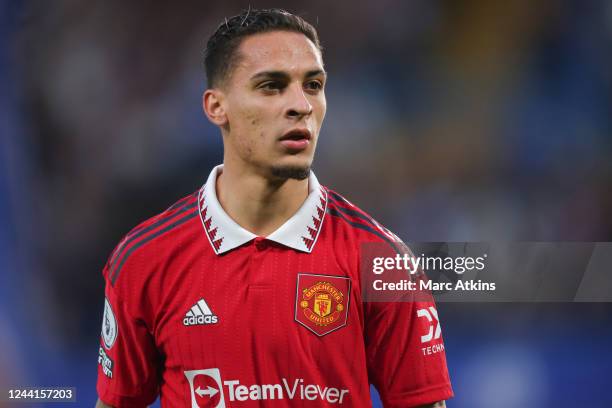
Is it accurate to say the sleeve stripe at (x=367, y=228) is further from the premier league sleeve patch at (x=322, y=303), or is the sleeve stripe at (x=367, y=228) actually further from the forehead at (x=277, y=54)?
the forehead at (x=277, y=54)

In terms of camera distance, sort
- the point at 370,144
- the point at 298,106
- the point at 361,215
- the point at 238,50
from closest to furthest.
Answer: the point at 298,106
the point at 238,50
the point at 361,215
the point at 370,144

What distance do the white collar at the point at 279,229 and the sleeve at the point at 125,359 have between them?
334mm

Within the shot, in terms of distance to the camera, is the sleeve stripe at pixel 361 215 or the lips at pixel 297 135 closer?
the lips at pixel 297 135

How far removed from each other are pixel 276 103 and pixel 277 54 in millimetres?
143

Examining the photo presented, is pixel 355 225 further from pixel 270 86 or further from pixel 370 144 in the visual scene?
pixel 370 144

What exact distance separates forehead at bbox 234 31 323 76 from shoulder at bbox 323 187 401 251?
0.42 m

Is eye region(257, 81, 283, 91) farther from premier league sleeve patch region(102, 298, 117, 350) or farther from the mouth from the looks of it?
premier league sleeve patch region(102, 298, 117, 350)

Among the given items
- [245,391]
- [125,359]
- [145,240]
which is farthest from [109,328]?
[245,391]

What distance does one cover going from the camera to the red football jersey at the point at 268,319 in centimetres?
213

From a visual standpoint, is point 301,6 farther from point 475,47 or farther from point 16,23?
point 16,23

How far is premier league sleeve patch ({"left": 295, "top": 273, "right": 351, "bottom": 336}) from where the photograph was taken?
215cm

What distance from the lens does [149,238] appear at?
7.41 feet

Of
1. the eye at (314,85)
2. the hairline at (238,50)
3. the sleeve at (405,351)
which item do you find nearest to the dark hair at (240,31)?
the hairline at (238,50)

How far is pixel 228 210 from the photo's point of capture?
2.26 metres
